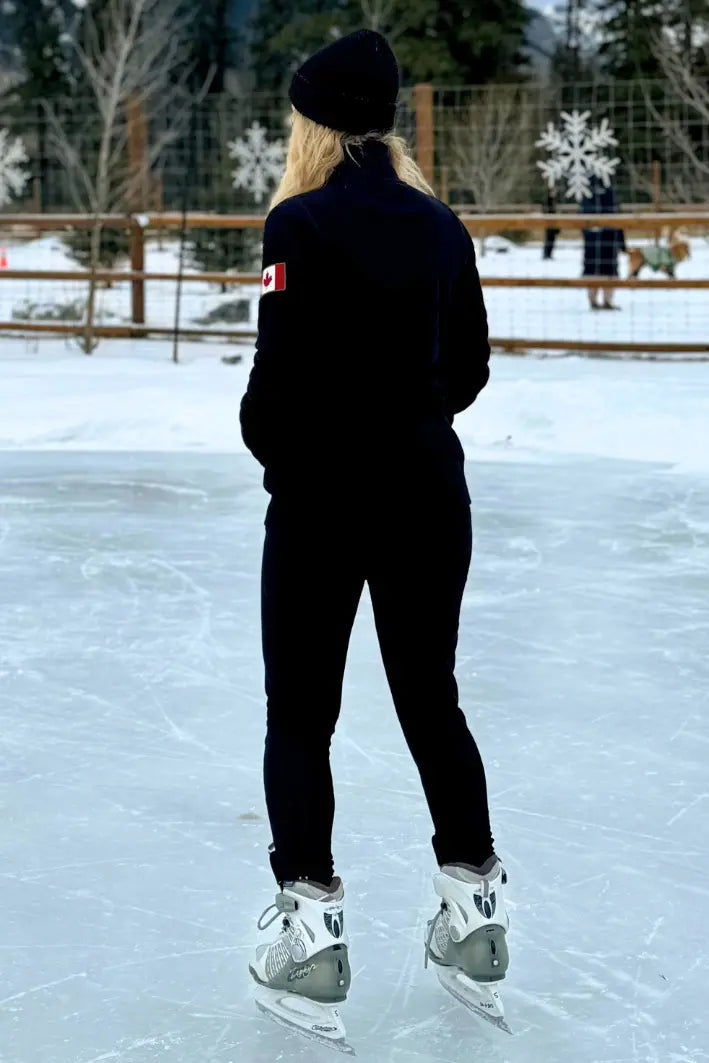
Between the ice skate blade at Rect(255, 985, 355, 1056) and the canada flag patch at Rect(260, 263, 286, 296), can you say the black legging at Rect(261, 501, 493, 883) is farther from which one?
the canada flag patch at Rect(260, 263, 286, 296)

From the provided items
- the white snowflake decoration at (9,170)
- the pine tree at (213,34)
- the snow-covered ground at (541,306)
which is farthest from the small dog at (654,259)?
the pine tree at (213,34)

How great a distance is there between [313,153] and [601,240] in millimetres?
10820

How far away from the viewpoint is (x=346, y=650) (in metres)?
2.29

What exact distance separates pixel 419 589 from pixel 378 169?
0.57 metres

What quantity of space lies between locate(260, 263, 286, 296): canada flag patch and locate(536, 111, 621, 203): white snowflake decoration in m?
9.67

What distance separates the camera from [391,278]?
2129 millimetres

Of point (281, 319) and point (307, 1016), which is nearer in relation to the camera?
point (281, 319)

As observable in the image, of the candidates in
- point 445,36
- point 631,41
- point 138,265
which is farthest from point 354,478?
point 631,41

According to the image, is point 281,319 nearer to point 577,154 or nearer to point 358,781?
point 358,781

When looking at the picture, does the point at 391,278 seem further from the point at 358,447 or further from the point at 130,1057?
the point at 130,1057

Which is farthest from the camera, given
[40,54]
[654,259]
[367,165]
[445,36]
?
[40,54]

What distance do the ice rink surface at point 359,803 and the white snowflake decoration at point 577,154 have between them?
5852 mm

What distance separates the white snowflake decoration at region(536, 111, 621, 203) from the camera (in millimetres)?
11531

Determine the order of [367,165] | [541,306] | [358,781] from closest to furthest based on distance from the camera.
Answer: [367,165] < [358,781] < [541,306]
